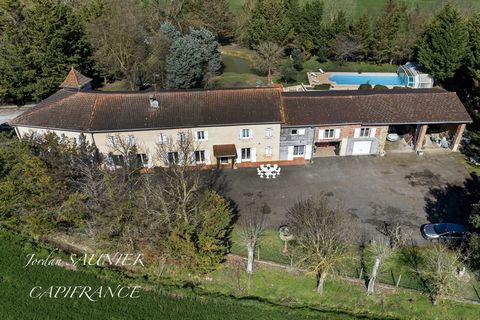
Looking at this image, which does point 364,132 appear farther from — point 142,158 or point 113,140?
point 113,140

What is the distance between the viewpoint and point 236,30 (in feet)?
275

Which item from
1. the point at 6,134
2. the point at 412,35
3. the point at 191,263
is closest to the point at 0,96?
the point at 6,134

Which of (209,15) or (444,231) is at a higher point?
(209,15)

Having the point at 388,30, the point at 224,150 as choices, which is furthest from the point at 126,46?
the point at 388,30

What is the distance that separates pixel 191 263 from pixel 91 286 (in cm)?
756

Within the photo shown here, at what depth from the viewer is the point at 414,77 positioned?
60844 millimetres

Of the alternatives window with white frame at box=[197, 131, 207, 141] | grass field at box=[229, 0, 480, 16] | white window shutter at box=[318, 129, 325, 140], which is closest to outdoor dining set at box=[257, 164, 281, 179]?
white window shutter at box=[318, 129, 325, 140]

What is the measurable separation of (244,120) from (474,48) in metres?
33.0

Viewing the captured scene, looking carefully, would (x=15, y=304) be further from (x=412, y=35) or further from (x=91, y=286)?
(x=412, y=35)

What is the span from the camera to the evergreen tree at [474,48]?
151 feet

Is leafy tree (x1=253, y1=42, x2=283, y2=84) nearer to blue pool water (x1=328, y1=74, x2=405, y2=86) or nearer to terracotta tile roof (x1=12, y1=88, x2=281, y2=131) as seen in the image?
blue pool water (x1=328, y1=74, x2=405, y2=86)

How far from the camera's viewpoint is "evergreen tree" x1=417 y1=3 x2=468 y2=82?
2164 inches

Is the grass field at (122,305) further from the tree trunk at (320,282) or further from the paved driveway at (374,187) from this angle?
the paved driveway at (374,187)

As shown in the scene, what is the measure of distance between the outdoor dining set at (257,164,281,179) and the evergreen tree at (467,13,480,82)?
2492 centimetres
